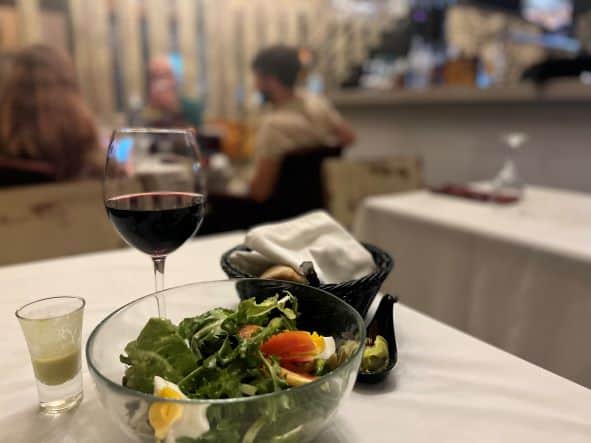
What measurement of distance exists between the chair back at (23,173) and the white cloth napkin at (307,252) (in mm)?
1389

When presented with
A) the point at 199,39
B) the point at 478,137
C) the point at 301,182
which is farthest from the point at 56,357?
the point at 199,39

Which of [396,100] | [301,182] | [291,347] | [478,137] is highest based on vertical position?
[396,100]

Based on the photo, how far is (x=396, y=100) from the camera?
3.43 m

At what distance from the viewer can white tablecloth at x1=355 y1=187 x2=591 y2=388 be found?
3.35 feet

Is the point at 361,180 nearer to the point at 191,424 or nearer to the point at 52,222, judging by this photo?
the point at 52,222

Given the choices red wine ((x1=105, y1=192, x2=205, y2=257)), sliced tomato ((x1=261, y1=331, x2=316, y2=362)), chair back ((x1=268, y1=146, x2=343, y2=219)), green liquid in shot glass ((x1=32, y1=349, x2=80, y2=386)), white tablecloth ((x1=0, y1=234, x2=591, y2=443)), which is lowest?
chair back ((x1=268, y1=146, x2=343, y2=219))

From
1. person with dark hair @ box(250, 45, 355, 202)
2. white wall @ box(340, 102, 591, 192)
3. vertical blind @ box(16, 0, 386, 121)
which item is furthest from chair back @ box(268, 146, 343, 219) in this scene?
vertical blind @ box(16, 0, 386, 121)

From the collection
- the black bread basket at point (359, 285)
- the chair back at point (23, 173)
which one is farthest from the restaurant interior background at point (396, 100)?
the black bread basket at point (359, 285)

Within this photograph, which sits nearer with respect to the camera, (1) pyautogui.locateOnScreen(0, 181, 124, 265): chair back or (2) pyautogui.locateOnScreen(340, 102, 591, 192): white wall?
(1) pyautogui.locateOnScreen(0, 181, 124, 265): chair back

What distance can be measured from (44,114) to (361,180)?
1.28 meters

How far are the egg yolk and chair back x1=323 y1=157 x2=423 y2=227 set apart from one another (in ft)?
5.58

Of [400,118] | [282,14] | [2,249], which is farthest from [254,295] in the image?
[282,14]

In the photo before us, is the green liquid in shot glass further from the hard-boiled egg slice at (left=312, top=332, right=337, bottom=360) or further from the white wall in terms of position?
the white wall

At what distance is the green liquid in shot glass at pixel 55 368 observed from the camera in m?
0.46
